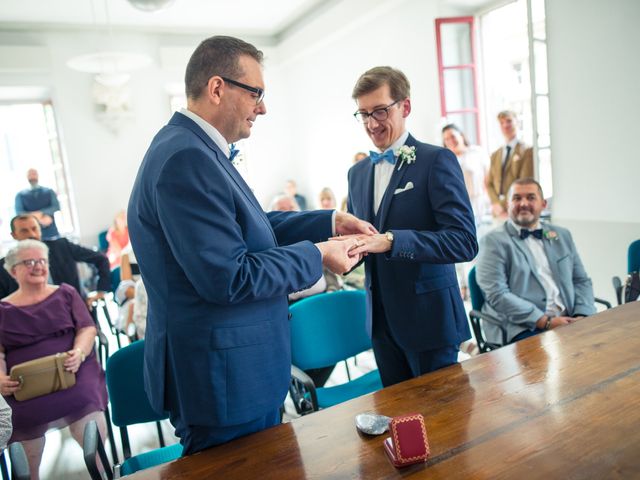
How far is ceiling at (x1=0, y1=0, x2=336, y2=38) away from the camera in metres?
7.23

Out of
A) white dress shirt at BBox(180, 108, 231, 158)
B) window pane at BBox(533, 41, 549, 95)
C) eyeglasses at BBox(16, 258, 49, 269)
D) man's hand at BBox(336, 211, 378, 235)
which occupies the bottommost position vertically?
eyeglasses at BBox(16, 258, 49, 269)

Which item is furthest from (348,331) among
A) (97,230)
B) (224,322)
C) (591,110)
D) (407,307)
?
(97,230)

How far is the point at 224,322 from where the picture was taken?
1290 millimetres

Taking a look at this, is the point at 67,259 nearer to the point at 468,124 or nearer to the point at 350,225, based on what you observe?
the point at 350,225

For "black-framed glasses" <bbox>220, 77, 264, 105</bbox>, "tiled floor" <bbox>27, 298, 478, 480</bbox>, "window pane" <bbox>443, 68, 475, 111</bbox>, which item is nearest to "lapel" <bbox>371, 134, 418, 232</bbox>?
"black-framed glasses" <bbox>220, 77, 264, 105</bbox>

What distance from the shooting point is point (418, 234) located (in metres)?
1.77

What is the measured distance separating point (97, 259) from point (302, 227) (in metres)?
3.13

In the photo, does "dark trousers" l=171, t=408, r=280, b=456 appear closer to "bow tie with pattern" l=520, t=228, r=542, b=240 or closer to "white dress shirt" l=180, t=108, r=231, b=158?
"white dress shirt" l=180, t=108, r=231, b=158

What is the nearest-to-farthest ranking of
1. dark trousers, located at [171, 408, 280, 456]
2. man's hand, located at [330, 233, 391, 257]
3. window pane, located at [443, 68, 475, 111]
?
dark trousers, located at [171, 408, 280, 456]
man's hand, located at [330, 233, 391, 257]
window pane, located at [443, 68, 475, 111]

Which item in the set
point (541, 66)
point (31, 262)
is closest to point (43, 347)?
point (31, 262)

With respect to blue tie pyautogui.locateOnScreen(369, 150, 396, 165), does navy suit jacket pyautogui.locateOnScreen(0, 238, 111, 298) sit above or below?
below

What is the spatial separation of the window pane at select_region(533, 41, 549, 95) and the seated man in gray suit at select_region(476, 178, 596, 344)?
71.6 inches

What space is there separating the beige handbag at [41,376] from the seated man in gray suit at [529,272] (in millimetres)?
2314

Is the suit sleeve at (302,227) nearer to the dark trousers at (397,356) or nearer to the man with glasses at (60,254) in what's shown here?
the dark trousers at (397,356)
